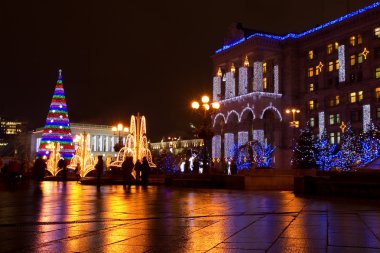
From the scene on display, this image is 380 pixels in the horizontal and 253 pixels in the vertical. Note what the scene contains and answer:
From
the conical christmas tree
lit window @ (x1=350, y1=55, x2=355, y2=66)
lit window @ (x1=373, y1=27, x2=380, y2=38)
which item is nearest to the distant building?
A: the conical christmas tree

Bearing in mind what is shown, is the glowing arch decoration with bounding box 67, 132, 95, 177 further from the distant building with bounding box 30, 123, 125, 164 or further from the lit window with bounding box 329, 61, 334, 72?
the distant building with bounding box 30, 123, 125, 164

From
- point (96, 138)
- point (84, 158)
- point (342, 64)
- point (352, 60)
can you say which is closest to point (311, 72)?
point (342, 64)

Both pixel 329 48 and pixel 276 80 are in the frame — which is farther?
pixel 276 80

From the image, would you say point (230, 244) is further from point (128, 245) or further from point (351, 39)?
point (351, 39)

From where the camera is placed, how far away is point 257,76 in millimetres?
74125

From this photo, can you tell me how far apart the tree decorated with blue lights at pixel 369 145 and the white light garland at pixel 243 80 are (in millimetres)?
24519

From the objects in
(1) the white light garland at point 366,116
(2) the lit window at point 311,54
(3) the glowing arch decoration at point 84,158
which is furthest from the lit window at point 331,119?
(3) the glowing arch decoration at point 84,158

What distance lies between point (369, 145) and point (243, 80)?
2793 centimetres

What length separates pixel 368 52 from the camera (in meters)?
62.3

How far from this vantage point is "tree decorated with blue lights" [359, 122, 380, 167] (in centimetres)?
5088

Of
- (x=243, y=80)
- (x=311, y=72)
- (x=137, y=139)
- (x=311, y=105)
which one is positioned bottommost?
(x=137, y=139)

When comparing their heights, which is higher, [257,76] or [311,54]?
[311,54]

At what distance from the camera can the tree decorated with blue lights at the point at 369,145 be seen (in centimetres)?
5088

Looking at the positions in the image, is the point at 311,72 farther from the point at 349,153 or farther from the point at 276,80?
the point at 349,153
